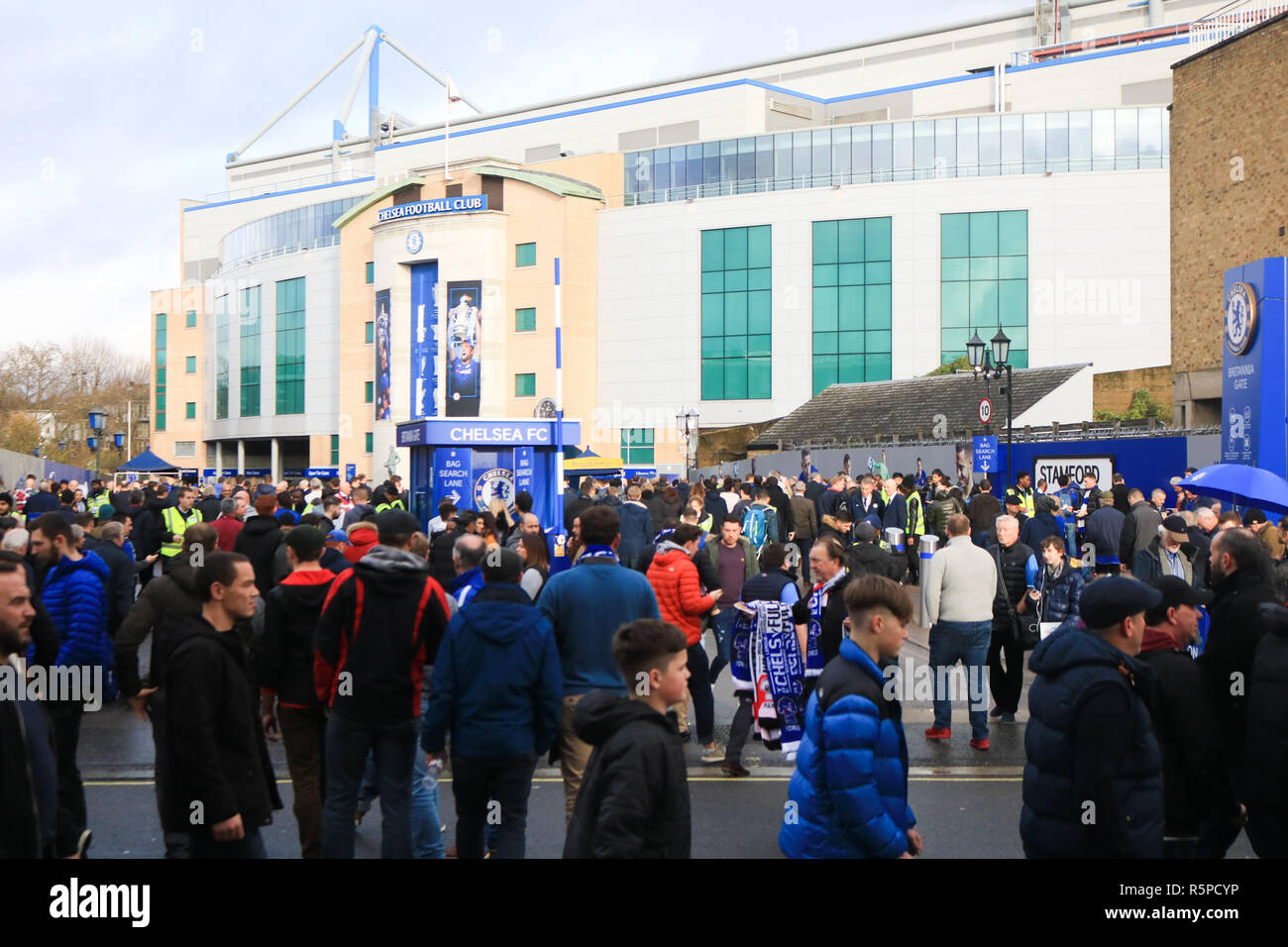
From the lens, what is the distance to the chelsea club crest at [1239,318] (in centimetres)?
1612

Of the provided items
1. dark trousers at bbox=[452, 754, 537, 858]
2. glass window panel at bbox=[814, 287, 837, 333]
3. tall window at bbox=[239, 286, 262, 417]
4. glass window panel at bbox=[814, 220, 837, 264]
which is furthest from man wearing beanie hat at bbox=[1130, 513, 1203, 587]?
tall window at bbox=[239, 286, 262, 417]

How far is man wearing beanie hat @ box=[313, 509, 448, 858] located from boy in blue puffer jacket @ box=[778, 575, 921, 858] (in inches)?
84.9

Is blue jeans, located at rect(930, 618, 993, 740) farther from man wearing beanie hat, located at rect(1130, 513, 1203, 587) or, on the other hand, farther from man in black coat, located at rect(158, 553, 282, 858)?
man in black coat, located at rect(158, 553, 282, 858)

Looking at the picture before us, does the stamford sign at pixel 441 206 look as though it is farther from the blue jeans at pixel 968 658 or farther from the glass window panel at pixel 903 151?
the blue jeans at pixel 968 658

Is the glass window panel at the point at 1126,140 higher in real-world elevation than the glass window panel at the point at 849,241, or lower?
higher

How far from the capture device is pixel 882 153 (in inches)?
2196

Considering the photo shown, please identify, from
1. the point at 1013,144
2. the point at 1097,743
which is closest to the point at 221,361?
the point at 1013,144

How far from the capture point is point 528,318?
5919 centimetres

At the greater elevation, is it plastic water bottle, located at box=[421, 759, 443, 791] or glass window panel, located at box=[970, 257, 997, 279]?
glass window panel, located at box=[970, 257, 997, 279]

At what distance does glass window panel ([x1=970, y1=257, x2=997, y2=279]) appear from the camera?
179ft

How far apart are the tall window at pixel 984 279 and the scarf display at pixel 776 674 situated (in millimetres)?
49261

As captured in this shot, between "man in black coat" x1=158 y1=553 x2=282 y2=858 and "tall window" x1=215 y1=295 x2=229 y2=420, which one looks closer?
"man in black coat" x1=158 y1=553 x2=282 y2=858

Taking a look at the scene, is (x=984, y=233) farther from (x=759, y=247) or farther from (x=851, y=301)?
(x=759, y=247)

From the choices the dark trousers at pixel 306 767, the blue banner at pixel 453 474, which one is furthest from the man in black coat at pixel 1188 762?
the blue banner at pixel 453 474
